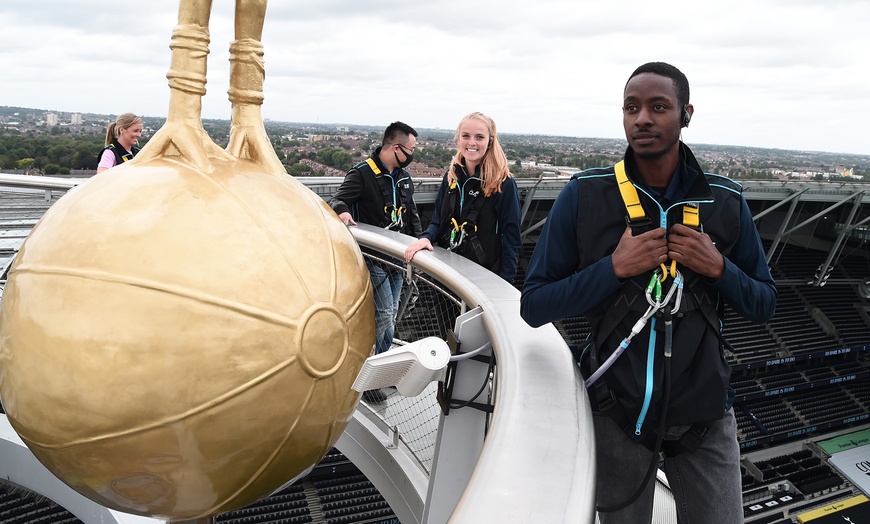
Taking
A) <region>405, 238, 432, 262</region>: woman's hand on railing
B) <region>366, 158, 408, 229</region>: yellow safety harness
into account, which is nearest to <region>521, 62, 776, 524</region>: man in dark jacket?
<region>405, 238, 432, 262</region>: woman's hand on railing

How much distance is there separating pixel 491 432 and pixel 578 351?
2.98ft

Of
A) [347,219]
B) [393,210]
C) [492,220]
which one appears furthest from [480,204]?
[393,210]

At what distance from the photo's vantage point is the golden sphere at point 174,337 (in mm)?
1358

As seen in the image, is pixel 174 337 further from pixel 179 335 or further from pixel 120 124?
pixel 120 124

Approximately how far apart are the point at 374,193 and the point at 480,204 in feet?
3.47

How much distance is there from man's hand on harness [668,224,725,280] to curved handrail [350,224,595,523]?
1.37 ft

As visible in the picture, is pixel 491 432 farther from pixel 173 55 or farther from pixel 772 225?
pixel 772 225

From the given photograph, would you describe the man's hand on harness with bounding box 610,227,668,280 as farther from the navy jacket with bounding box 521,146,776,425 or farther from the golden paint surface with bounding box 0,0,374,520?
the golden paint surface with bounding box 0,0,374,520

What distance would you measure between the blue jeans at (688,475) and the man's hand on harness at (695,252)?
47 centimetres

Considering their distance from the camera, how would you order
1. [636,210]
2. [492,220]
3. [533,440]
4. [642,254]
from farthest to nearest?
[492,220] < [636,210] < [642,254] < [533,440]

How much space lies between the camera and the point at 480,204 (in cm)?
379

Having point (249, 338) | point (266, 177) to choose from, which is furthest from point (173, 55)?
point (249, 338)

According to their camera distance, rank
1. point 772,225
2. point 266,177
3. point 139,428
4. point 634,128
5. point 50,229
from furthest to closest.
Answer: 1. point 772,225
2. point 634,128
3. point 266,177
4. point 50,229
5. point 139,428

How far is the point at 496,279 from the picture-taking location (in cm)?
268
